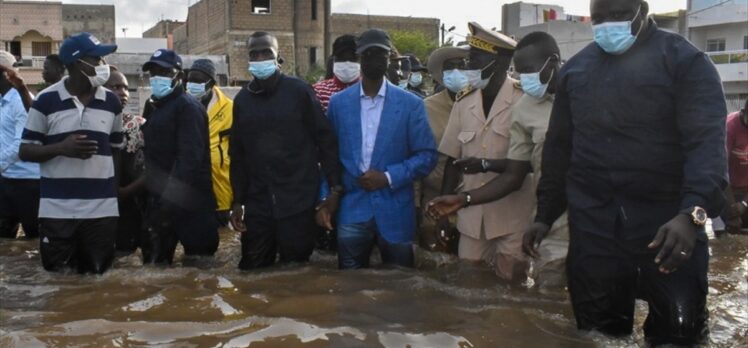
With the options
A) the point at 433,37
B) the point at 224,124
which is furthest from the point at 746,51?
the point at 224,124

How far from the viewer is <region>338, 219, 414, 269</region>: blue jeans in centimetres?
496

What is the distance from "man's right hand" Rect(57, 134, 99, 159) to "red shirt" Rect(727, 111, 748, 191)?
5878mm

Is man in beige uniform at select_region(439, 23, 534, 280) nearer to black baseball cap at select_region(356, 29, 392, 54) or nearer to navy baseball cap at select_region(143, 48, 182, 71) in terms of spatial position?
black baseball cap at select_region(356, 29, 392, 54)

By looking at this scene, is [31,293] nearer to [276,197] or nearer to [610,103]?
[276,197]

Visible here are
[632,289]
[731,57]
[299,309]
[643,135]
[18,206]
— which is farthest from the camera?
[731,57]

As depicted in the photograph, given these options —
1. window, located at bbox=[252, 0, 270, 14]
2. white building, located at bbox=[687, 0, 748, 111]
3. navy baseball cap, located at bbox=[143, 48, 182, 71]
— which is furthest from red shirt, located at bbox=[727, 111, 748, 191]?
window, located at bbox=[252, 0, 270, 14]

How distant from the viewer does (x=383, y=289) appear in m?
4.64

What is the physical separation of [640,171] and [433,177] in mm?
2768

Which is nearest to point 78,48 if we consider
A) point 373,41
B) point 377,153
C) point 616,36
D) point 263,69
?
point 263,69

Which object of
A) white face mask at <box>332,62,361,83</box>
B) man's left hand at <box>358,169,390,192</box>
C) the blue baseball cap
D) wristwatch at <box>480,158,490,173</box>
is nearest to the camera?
wristwatch at <box>480,158,490,173</box>

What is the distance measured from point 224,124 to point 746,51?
3302cm

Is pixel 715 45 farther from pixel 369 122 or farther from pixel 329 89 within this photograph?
pixel 369 122

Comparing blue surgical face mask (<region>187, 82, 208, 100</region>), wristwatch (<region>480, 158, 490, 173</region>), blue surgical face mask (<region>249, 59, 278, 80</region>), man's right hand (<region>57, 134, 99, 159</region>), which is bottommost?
wristwatch (<region>480, 158, 490, 173</region>)

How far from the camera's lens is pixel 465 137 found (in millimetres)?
4898
